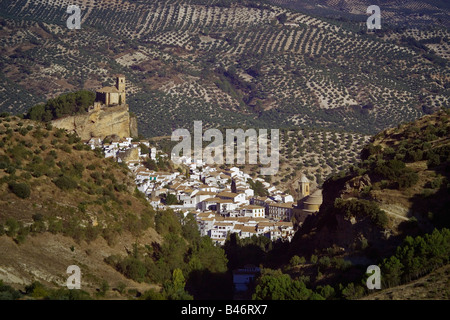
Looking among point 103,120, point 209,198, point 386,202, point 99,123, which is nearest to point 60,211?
point 386,202

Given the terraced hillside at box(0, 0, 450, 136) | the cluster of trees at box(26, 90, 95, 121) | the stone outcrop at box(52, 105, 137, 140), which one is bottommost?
the stone outcrop at box(52, 105, 137, 140)

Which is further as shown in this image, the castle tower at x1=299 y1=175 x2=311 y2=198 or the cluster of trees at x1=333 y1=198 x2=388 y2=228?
the castle tower at x1=299 y1=175 x2=311 y2=198

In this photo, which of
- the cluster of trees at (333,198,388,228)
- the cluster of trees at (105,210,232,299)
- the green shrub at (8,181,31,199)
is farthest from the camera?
the green shrub at (8,181,31,199)

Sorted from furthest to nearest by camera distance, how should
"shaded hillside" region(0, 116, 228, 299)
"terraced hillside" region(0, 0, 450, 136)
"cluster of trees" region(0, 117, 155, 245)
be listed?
1. "terraced hillside" region(0, 0, 450, 136)
2. "cluster of trees" region(0, 117, 155, 245)
3. "shaded hillside" region(0, 116, 228, 299)

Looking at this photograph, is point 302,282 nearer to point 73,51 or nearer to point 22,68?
point 22,68

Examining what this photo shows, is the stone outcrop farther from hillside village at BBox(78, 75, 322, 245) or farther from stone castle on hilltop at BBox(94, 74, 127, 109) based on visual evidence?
stone castle on hilltop at BBox(94, 74, 127, 109)

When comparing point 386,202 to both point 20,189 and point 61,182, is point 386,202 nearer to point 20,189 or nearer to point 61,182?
point 61,182

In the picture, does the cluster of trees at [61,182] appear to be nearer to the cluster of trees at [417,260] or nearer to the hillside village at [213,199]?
the hillside village at [213,199]

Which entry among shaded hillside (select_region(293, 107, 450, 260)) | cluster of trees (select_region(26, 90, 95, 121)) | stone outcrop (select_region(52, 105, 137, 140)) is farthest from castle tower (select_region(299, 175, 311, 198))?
shaded hillside (select_region(293, 107, 450, 260))
